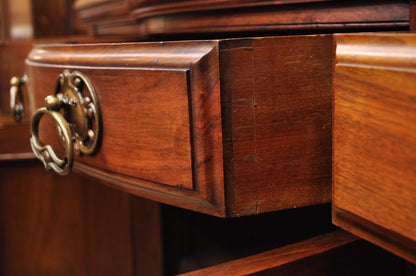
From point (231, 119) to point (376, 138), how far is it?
0.33 feet

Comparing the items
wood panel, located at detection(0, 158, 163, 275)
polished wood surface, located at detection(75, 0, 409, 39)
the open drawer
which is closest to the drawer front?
the open drawer

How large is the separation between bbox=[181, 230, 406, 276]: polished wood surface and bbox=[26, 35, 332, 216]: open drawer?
0.05 meters

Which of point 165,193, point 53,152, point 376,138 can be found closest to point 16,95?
point 53,152

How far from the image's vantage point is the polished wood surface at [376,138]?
25 centimetres

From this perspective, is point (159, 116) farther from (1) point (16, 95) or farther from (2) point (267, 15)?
(1) point (16, 95)

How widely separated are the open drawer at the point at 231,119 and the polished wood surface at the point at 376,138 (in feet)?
0.17

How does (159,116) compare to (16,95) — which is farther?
(16,95)

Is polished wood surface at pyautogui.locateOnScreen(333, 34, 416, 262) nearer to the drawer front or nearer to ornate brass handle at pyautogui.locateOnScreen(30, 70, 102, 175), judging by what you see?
the drawer front

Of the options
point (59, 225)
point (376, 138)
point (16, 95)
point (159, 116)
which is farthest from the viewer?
point (59, 225)

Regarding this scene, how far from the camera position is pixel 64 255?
971 mm

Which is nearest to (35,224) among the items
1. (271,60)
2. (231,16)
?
(231,16)

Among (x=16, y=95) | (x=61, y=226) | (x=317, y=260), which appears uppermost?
(x=16, y=95)

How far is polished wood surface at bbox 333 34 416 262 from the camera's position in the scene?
0.83 feet

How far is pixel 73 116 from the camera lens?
0.47m
